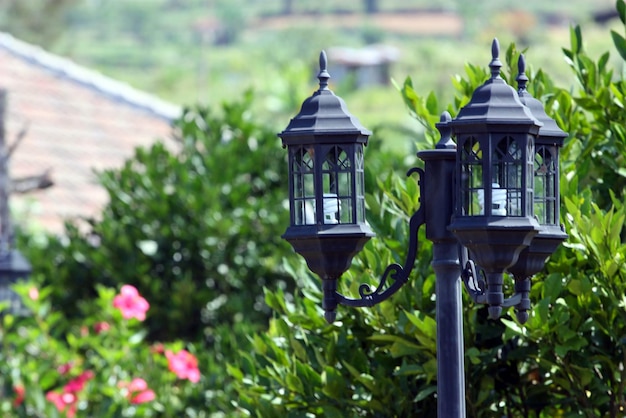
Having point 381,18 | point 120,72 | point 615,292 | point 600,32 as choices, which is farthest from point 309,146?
point 381,18

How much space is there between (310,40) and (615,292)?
3403 inches

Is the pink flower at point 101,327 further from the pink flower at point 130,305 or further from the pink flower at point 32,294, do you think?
the pink flower at point 32,294

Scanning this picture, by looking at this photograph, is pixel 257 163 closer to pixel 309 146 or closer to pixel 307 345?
pixel 307 345

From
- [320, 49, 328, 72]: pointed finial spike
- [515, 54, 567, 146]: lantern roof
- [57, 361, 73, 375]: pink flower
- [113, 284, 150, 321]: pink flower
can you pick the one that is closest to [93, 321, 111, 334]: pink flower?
[113, 284, 150, 321]: pink flower

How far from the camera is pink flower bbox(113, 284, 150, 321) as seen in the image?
7398 millimetres

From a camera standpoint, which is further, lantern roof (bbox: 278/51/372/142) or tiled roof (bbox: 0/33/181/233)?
tiled roof (bbox: 0/33/181/233)

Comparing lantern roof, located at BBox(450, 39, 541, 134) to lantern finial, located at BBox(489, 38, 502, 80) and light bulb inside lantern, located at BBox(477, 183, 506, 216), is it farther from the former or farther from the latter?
light bulb inside lantern, located at BBox(477, 183, 506, 216)

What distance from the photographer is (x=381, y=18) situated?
104 m

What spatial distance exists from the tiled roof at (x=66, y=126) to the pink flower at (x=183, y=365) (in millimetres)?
4824

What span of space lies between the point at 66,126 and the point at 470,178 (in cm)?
1100

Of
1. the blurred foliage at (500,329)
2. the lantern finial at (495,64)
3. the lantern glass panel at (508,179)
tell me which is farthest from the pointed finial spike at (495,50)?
the blurred foliage at (500,329)

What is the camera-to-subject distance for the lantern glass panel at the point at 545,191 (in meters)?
3.36

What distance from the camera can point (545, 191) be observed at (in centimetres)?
338

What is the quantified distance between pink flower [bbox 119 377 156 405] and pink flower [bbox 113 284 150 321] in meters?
0.42
